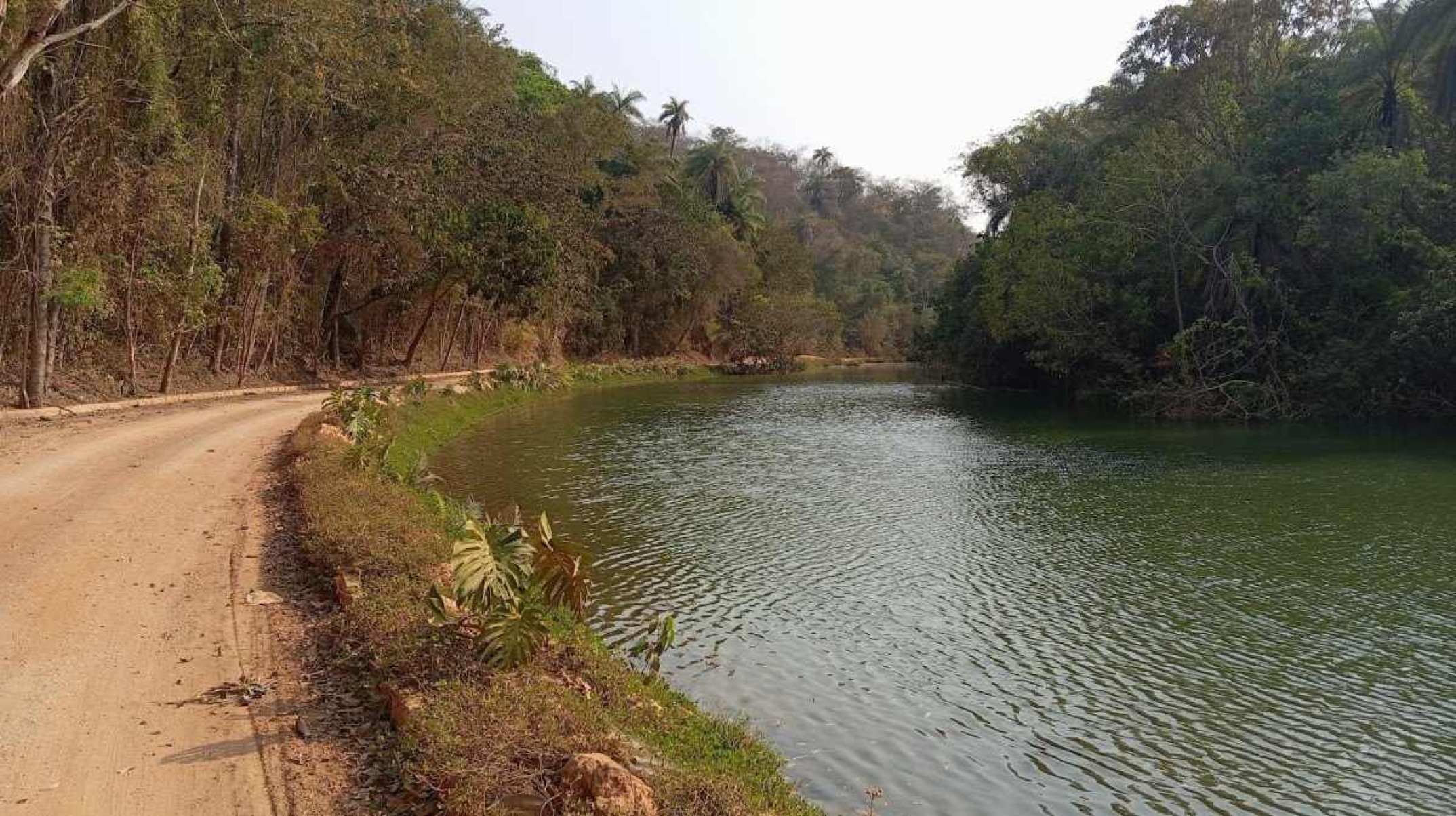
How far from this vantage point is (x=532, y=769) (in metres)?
4.72

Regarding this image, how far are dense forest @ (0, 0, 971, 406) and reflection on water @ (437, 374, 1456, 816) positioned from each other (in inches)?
311

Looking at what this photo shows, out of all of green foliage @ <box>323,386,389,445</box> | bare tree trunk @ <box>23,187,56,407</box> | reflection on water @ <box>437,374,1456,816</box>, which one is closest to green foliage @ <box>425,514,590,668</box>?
reflection on water @ <box>437,374,1456,816</box>

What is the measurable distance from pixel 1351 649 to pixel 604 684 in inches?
274

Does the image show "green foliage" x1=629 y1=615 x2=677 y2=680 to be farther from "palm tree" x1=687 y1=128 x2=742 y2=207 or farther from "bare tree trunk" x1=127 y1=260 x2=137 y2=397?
"palm tree" x1=687 y1=128 x2=742 y2=207

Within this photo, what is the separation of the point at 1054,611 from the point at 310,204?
24173 mm

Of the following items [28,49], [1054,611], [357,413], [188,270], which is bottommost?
[1054,611]

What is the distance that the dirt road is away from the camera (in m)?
4.70

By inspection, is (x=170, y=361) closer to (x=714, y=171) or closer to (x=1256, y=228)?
(x=1256, y=228)

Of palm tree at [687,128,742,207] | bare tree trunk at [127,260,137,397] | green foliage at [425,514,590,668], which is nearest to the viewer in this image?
green foliage at [425,514,590,668]

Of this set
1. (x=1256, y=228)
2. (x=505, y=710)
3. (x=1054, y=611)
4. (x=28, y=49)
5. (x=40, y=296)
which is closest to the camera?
(x=505, y=710)

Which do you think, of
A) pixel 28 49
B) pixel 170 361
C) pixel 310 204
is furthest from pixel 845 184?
pixel 28 49

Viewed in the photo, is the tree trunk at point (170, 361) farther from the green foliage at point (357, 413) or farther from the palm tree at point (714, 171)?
the palm tree at point (714, 171)

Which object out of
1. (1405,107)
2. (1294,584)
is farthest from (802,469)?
(1405,107)

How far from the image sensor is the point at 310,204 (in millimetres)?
27375
